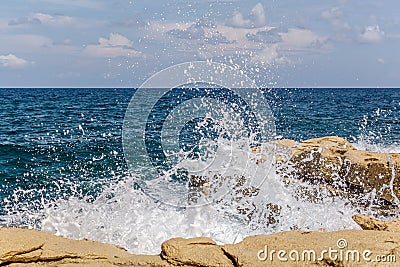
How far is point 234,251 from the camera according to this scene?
12.4 ft

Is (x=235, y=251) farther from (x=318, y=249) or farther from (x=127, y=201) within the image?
(x=127, y=201)

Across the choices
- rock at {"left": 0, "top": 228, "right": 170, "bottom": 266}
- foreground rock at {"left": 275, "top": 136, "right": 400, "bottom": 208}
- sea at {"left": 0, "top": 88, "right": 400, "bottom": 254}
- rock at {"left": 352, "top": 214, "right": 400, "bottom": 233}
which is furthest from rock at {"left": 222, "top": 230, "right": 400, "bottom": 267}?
foreground rock at {"left": 275, "top": 136, "right": 400, "bottom": 208}

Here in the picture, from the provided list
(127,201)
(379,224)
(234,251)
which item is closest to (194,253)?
(234,251)

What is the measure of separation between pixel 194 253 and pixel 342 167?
16.9 ft

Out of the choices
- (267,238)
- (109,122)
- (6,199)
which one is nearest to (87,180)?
(6,199)

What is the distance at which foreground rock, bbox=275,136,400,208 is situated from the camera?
7.75 m

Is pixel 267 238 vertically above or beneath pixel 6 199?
above

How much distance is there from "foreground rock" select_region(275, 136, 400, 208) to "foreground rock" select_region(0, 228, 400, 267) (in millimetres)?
4099

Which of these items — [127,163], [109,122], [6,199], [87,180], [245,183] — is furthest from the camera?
[109,122]

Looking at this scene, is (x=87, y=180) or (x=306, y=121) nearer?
(x=87, y=180)

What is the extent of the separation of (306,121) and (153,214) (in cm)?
1938

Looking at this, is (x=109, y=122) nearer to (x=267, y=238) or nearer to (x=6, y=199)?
(x=6, y=199)

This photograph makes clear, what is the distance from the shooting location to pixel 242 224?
7.27m

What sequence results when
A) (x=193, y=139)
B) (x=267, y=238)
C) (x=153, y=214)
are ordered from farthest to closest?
(x=193, y=139), (x=153, y=214), (x=267, y=238)
